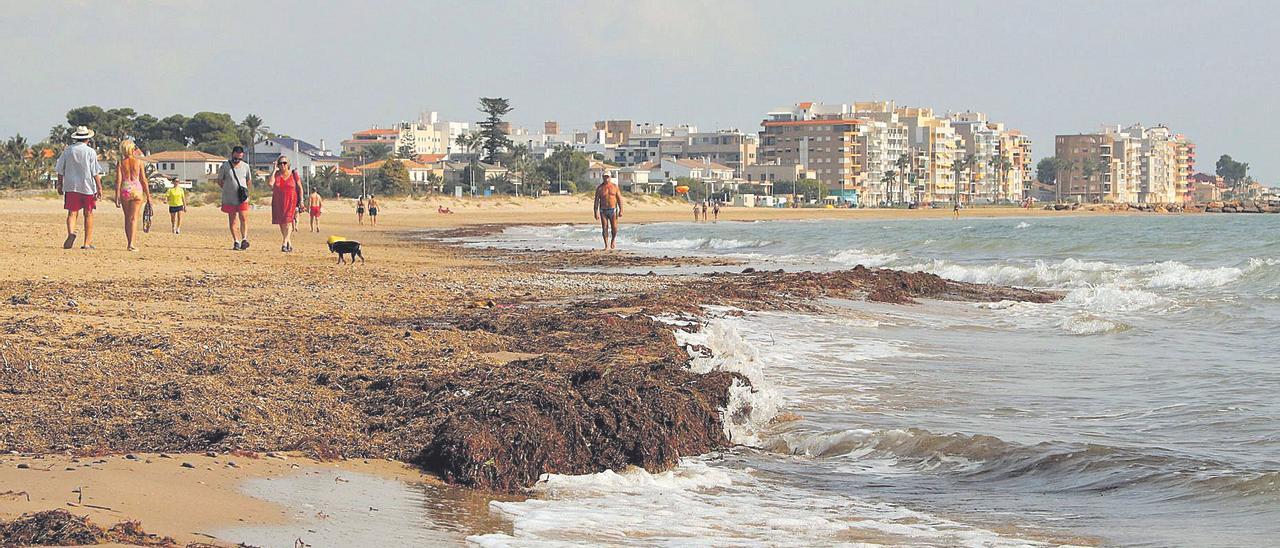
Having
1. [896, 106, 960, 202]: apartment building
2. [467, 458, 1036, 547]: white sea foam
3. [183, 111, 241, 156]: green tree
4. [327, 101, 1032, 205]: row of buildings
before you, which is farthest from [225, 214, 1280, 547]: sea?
[896, 106, 960, 202]: apartment building

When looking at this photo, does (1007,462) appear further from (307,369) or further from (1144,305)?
(1144,305)

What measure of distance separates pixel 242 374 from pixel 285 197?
10.5 metres

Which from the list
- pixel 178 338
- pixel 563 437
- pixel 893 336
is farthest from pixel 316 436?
pixel 893 336

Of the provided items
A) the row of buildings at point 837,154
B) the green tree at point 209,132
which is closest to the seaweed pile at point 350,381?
the green tree at point 209,132

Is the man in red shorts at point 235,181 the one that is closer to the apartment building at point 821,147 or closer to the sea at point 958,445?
the sea at point 958,445

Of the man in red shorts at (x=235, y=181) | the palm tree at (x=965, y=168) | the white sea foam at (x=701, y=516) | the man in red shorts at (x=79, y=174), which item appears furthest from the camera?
the palm tree at (x=965, y=168)

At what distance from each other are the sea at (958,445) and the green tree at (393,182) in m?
74.8

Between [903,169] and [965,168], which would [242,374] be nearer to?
[903,169]

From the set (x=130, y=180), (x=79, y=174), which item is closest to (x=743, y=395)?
(x=79, y=174)

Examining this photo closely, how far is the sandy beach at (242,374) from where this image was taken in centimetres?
455

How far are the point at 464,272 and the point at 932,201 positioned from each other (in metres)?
156

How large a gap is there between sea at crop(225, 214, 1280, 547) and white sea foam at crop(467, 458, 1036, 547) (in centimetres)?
1

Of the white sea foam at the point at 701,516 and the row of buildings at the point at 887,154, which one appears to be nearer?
the white sea foam at the point at 701,516

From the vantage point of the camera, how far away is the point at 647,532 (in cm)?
482
